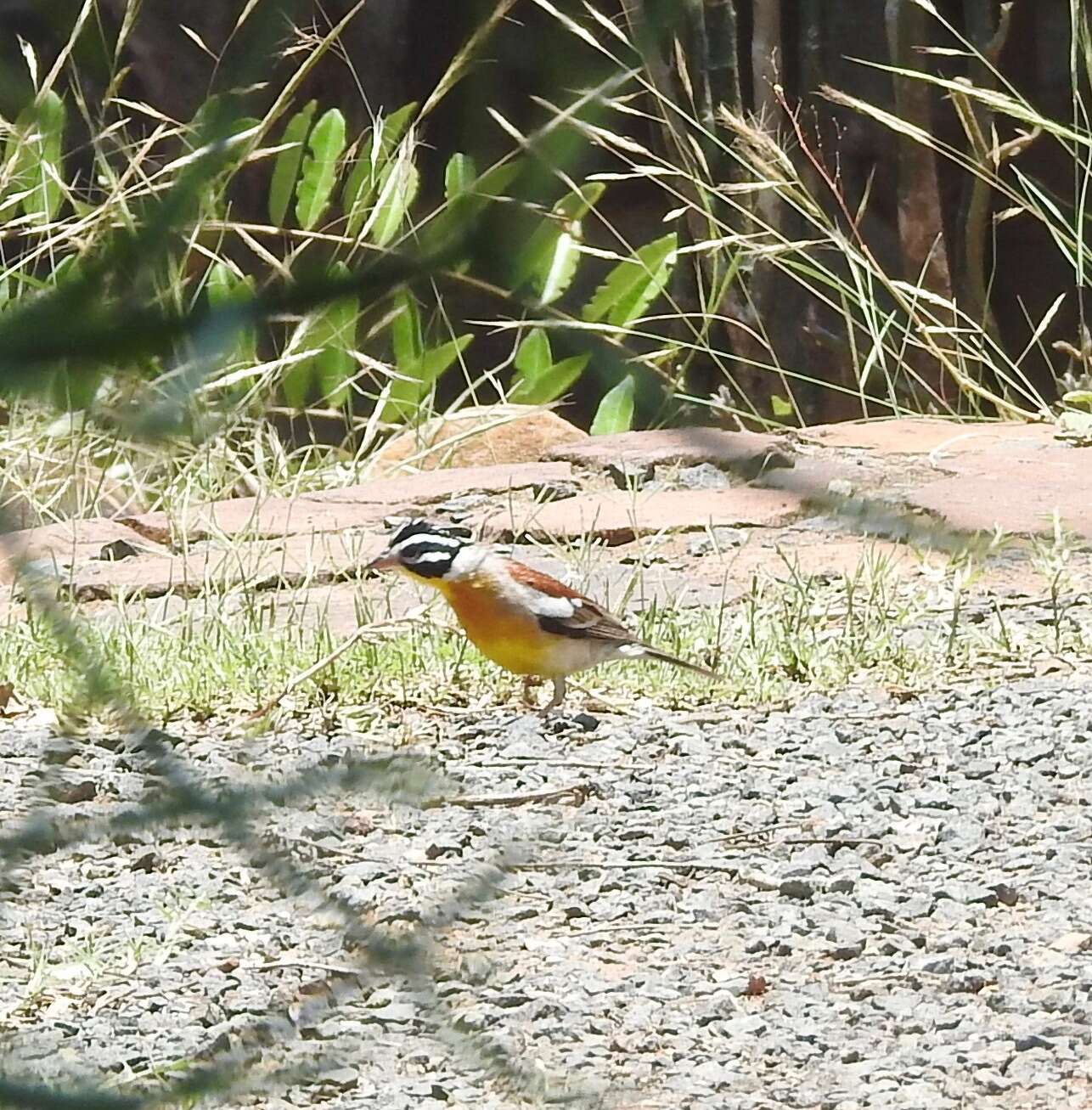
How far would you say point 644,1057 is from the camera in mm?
2355

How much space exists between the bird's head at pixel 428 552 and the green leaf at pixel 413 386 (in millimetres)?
2392

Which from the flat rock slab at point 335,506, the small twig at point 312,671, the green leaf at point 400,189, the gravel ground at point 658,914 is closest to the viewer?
the green leaf at point 400,189

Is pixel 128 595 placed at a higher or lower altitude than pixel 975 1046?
lower

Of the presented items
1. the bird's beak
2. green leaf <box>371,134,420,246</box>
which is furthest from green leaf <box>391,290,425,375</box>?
the bird's beak

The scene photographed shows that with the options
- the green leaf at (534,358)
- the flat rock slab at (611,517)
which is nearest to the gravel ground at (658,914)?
the flat rock slab at (611,517)

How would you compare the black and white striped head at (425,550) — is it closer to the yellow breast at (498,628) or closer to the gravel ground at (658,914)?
the yellow breast at (498,628)

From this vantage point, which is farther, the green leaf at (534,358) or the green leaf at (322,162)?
the green leaf at (534,358)

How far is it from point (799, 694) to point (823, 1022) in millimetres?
1324

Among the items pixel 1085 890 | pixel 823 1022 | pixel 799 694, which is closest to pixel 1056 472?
pixel 799 694

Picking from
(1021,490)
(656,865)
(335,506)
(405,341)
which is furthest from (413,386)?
(656,865)

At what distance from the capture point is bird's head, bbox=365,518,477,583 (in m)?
3.98

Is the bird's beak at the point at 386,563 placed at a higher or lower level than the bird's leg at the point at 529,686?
higher

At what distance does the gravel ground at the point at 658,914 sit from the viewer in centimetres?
231

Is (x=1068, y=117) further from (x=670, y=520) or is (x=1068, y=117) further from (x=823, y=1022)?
(x=823, y=1022)
